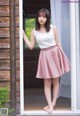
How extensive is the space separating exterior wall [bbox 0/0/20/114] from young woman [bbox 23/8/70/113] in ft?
0.88

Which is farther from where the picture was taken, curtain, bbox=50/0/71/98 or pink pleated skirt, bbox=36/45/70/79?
curtain, bbox=50/0/71/98

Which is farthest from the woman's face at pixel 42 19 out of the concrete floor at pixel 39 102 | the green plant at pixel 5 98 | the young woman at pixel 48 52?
the concrete floor at pixel 39 102

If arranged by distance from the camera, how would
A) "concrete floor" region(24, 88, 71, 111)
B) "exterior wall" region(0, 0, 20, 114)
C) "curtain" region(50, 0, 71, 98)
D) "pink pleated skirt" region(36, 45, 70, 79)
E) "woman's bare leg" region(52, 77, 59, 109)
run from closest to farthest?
1. "exterior wall" region(0, 0, 20, 114)
2. "pink pleated skirt" region(36, 45, 70, 79)
3. "woman's bare leg" region(52, 77, 59, 109)
4. "curtain" region(50, 0, 71, 98)
5. "concrete floor" region(24, 88, 71, 111)

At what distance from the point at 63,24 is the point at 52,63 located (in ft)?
2.48

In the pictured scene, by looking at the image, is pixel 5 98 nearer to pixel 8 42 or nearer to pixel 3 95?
pixel 3 95

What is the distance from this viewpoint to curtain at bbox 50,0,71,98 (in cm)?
707

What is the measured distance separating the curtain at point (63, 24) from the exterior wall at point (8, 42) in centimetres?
72

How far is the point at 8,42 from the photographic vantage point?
6660 mm

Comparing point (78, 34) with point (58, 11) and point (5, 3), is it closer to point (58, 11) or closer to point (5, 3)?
point (58, 11)

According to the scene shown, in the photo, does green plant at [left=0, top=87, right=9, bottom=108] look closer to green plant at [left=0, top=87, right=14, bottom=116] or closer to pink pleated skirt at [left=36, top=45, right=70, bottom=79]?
green plant at [left=0, top=87, right=14, bottom=116]

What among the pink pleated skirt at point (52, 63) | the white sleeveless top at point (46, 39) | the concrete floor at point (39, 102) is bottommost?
the concrete floor at point (39, 102)

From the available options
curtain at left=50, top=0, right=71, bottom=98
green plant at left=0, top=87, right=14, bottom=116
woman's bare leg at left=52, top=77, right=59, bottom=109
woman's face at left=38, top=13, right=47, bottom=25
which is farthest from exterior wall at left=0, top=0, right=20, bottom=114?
curtain at left=50, top=0, right=71, bottom=98

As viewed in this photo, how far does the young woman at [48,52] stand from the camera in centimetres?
676

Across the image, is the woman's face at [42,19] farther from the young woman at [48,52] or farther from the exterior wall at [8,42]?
the exterior wall at [8,42]
